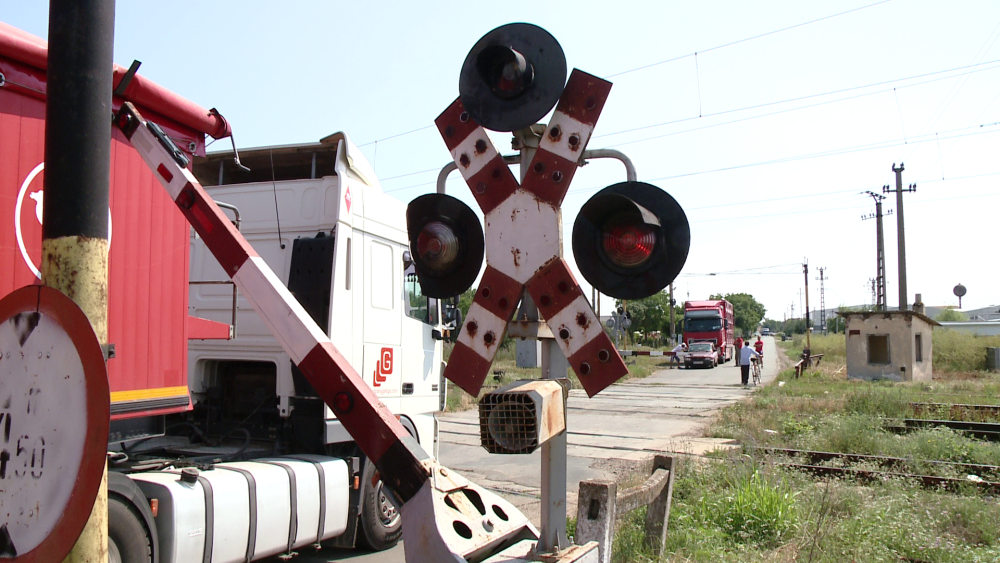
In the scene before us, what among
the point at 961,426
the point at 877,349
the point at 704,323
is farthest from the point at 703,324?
the point at 961,426

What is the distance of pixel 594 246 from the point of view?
2.36 meters

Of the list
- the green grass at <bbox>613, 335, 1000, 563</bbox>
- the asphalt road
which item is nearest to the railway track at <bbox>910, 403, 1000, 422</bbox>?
the green grass at <bbox>613, 335, 1000, 563</bbox>

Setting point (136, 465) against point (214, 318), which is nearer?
point (136, 465)

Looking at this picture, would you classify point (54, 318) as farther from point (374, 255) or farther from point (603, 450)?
point (603, 450)

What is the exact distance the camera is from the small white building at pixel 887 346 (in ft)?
75.8

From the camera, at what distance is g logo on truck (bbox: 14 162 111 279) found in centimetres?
338

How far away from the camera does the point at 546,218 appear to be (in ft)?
7.86

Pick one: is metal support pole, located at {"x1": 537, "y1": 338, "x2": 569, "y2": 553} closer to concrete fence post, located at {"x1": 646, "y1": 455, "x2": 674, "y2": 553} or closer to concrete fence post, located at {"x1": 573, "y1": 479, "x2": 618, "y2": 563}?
concrete fence post, located at {"x1": 573, "y1": 479, "x2": 618, "y2": 563}

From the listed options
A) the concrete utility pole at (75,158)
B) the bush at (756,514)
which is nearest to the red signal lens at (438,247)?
the concrete utility pole at (75,158)

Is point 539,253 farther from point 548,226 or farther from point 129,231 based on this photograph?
point 129,231

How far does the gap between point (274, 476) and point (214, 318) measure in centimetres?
185

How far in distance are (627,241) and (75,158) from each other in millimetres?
1581

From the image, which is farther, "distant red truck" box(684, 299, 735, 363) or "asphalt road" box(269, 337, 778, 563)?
"distant red truck" box(684, 299, 735, 363)

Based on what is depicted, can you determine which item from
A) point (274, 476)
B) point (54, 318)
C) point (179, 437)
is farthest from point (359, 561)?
point (54, 318)
